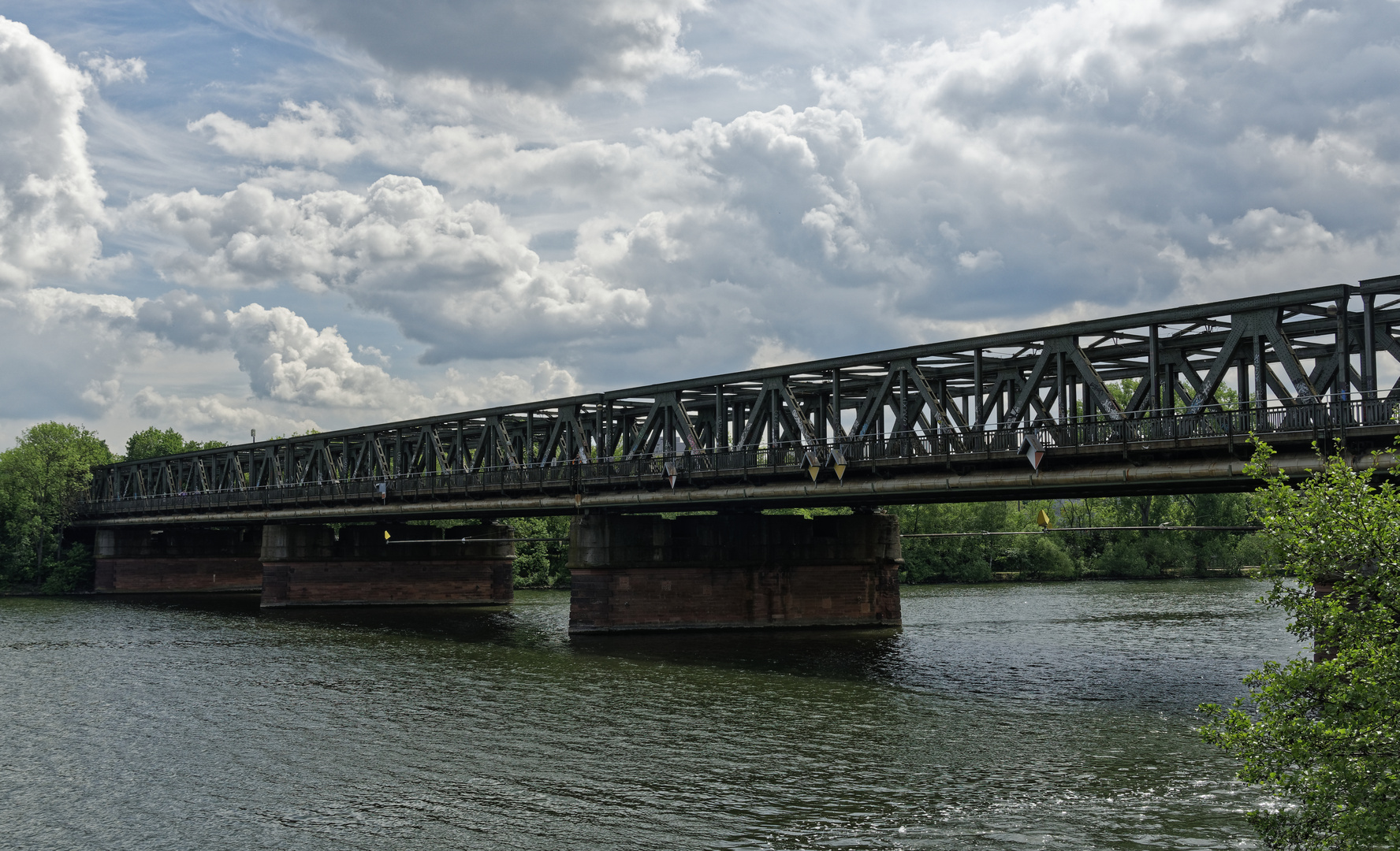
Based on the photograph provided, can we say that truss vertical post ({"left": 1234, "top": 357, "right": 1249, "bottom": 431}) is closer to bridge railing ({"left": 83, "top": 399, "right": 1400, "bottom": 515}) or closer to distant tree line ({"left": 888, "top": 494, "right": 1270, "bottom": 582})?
bridge railing ({"left": 83, "top": 399, "right": 1400, "bottom": 515})

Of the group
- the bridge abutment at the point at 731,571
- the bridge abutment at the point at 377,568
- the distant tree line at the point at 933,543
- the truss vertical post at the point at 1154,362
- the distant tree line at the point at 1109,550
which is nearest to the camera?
the truss vertical post at the point at 1154,362

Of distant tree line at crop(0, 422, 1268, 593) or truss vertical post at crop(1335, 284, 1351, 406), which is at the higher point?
truss vertical post at crop(1335, 284, 1351, 406)

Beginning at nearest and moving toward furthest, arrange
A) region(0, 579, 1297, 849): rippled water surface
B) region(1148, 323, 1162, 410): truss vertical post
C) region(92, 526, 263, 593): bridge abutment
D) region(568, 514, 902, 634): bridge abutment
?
region(0, 579, 1297, 849): rippled water surface < region(1148, 323, 1162, 410): truss vertical post < region(568, 514, 902, 634): bridge abutment < region(92, 526, 263, 593): bridge abutment

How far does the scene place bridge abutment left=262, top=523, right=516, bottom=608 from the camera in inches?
3346

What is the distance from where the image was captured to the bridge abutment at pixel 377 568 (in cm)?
8500

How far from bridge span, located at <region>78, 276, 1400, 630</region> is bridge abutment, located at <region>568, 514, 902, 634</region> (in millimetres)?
128

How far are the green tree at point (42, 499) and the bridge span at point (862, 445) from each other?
1600 inches

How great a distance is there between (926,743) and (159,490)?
368 ft

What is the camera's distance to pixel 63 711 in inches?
1453

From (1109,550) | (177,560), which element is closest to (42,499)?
(177,560)

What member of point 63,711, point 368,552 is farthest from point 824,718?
point 368,552

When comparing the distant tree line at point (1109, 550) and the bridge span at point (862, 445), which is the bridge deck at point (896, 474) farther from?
the distant tree line at point (1109, 550)

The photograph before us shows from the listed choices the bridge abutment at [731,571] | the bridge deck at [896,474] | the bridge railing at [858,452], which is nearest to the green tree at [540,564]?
the bridge railing at [858,452]

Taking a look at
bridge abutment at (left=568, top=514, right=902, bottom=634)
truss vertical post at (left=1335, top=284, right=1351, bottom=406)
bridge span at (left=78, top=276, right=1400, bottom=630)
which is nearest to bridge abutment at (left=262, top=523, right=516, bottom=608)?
bridge span at (left=78, top=276, right=1400, bottom=630)
